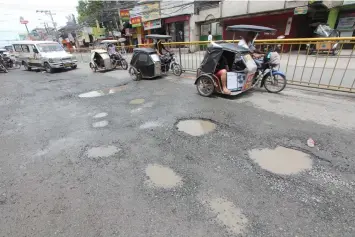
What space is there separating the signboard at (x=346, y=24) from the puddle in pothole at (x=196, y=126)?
46.7ft

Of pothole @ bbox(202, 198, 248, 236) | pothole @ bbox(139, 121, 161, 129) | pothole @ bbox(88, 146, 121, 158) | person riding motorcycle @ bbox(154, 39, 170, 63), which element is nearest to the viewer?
A: pothole @ bbox(202, 198, 248, 236)

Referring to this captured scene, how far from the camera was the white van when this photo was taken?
41.3 ft

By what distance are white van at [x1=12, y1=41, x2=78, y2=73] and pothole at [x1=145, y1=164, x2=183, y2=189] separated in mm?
13136

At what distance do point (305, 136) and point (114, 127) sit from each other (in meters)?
3.93

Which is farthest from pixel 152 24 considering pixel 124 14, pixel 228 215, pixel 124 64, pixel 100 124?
pixel 228 215

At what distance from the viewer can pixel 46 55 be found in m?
12.7

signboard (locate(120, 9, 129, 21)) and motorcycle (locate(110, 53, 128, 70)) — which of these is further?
signboard (locate(120, 9, 129, 21))

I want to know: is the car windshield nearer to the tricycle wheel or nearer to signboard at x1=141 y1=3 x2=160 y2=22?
signboard at x1=141 y1=3 x2=160 y2=22

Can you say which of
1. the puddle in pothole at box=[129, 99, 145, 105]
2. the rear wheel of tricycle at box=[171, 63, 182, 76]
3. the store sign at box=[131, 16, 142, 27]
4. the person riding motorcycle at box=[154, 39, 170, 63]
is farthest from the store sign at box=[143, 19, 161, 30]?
the puddle in pothole at box=[129, 99, 145, 105]

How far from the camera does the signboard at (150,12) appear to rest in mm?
20625

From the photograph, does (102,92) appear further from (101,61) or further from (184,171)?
(184,171)

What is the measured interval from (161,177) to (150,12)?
2273 cm

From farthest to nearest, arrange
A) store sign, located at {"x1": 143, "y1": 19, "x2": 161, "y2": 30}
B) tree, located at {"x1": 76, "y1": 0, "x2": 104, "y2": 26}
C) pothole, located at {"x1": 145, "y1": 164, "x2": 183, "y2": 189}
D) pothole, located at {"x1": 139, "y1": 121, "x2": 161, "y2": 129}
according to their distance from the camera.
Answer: tree, located at {"x1": 76, "y1": 0, "x2": 104, "y2": 26} → store sign, located at {"x1": 143, "y1": 19, "x2": 161, "y2": 30} → pothole, located at {"x1": 139, "y1": 121, "x2": 161, "y2": 129} → pothole, located at {"x1": 145, "y1": 164, "x2": 183, "y2": 189}

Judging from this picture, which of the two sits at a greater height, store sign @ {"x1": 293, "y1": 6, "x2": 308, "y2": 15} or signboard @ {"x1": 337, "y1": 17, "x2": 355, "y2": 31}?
store sign @ {"x1": 293, "y1": 6, "x2": 308, "y2": 15}
